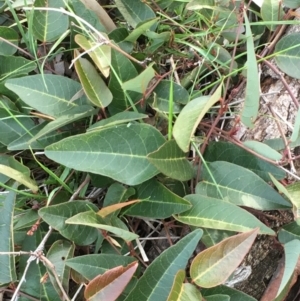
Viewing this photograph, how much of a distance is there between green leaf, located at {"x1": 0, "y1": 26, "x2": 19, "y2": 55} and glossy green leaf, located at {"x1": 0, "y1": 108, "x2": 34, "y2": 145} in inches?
5.1

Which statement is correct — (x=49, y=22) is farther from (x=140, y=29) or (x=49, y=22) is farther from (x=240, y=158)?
(x=240, y=158)

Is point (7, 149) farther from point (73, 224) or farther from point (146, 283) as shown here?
point (146, 283)

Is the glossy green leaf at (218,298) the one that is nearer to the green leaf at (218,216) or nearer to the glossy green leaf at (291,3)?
the green leaf at (218,216)

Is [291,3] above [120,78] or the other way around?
above

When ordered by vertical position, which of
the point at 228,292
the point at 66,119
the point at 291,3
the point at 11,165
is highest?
the point at 291,3

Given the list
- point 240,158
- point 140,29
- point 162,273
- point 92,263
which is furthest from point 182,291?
point 140,29

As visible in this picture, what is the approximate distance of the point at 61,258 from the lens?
763 mm

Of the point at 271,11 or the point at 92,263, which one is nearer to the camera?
the point at 92,263

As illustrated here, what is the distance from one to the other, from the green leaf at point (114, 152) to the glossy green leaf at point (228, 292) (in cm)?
21

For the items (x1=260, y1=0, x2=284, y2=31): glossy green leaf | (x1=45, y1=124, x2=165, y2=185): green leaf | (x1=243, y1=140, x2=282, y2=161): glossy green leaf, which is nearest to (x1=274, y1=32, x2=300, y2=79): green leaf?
(x1=260, y1=0, x2=284, y2=31): glossy green leaf

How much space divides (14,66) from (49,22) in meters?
0.11

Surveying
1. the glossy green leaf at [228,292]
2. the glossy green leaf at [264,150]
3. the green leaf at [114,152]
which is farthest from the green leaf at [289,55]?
the glossy green leaf at [228,292]

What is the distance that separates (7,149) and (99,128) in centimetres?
23

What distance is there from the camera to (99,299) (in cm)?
67
